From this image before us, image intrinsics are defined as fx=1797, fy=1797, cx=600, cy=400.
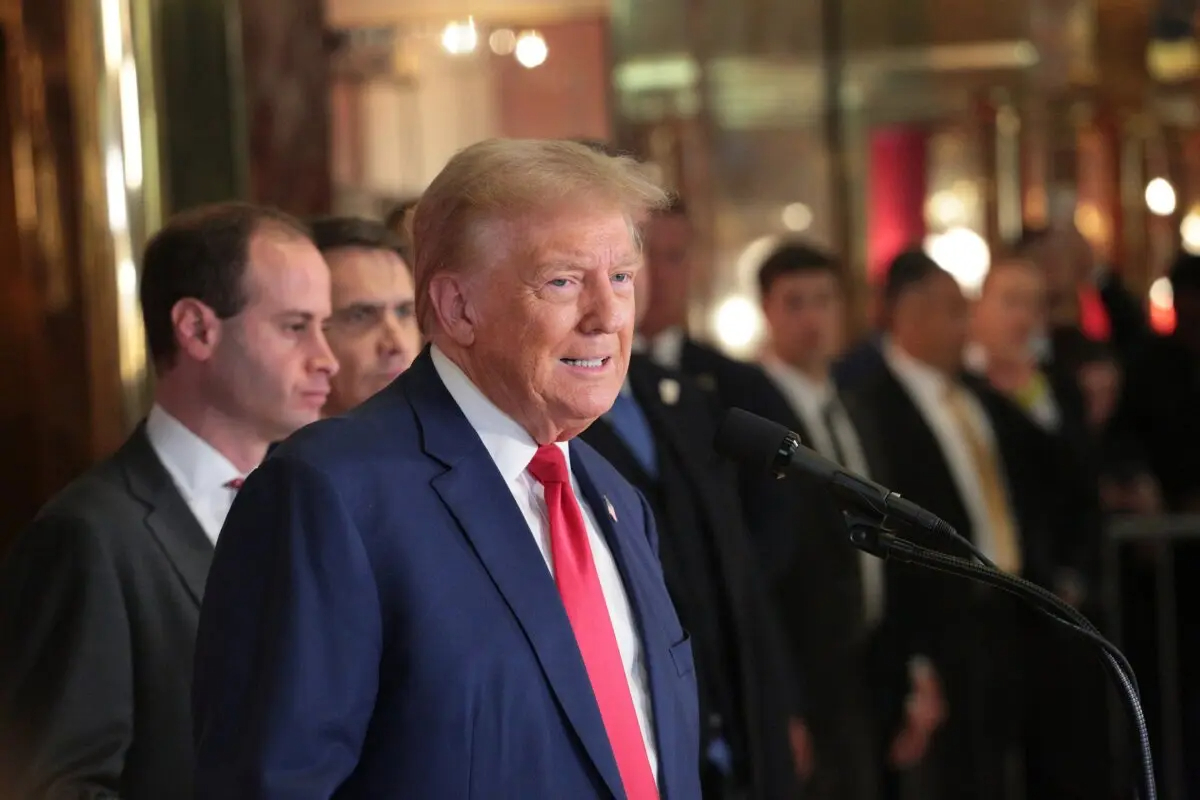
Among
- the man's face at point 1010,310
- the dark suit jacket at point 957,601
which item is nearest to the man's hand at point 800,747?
the dark suit jacket at point 957,601

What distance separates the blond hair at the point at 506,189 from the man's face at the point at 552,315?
2 centimetres

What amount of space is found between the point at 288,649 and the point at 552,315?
0.48m

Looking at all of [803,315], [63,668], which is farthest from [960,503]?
[63,668]

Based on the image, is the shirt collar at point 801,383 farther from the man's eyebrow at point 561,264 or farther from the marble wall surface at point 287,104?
the man's eyebrow at point 561,264

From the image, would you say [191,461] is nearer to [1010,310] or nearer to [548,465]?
[548,465]

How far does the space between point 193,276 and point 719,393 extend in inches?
67.2

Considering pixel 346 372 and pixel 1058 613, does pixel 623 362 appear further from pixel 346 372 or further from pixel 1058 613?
pixel 346 372

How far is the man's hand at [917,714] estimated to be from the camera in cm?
484

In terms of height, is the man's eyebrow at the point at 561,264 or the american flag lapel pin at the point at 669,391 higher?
the man's eyebrow at the point at 561,264

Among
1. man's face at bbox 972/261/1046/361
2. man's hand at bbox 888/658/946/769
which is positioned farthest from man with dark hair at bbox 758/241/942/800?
man's face at bbox 972/261/1046/361

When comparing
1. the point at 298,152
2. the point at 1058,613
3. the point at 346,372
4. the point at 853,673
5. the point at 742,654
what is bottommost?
the point at 853,673

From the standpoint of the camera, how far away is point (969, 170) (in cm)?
852

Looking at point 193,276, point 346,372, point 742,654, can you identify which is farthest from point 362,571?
point 742,654

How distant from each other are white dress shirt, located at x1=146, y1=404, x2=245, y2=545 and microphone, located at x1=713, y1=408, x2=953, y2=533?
0.86m
